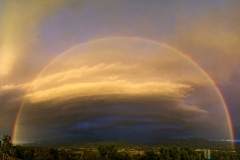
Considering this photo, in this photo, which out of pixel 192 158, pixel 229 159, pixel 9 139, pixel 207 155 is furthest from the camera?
pixel 229 159

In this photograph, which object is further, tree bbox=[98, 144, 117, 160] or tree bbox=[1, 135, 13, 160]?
tree bbox=[1, 135, 13, 160]

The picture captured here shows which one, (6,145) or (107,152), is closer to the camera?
(107,152)

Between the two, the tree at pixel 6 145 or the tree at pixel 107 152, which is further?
the tree at pixel 6 145

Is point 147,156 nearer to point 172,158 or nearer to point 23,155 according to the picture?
point 172,158

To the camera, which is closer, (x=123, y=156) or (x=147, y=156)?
(x=123, y=156)

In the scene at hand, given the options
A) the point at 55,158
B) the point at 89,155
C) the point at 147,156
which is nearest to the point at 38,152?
the point at 55,158

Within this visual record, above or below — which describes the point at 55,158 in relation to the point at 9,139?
below

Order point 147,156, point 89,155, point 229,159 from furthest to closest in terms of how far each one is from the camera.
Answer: point 229,159 → point 147,156 → point 89,155

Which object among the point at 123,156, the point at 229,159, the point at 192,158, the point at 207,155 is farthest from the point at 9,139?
the point at 229,159

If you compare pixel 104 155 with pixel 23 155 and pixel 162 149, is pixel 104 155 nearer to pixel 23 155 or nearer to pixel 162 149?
pixel 162 149
